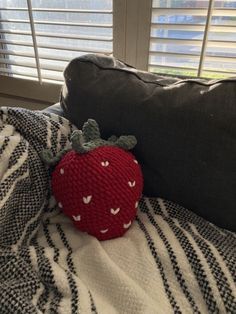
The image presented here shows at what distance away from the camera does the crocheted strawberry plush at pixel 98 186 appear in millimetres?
633

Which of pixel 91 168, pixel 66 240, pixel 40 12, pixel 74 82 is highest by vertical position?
pixel 40 12

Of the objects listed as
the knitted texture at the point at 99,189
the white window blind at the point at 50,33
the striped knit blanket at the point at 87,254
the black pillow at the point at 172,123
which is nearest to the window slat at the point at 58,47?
the white window blind at the point at 50,33

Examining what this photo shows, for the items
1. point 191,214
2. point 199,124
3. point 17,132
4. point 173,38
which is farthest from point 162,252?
point 173,38

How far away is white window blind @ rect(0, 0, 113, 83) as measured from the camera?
45.8 inches

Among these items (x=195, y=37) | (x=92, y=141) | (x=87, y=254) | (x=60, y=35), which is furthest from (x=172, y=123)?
(x=60, y=35)

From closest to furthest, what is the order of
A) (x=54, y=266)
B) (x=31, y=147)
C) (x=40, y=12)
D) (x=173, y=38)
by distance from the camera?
(x=54, y=266), (x=31, y=147), (x=173, y=38), (x=40, y=12)

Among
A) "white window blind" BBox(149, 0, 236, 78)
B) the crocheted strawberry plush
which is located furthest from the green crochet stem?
"white window blind" BBox(149, 0, 236, 78)

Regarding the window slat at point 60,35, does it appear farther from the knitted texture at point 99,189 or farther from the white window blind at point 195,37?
the knitted texture at point 99,189

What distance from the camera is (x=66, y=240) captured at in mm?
680

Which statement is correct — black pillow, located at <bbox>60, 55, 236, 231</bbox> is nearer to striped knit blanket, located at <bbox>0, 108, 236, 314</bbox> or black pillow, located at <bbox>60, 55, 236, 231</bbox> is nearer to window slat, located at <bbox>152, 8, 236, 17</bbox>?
striped knit blanket, located at <bbox>0, 108, 236, 314</bbox>

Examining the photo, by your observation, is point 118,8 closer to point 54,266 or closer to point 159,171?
point 159,171

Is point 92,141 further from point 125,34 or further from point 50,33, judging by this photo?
point 50,33

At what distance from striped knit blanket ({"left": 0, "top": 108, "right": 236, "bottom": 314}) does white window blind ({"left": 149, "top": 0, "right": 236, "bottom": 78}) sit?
0.54 meters

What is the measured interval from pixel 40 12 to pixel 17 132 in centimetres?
74
